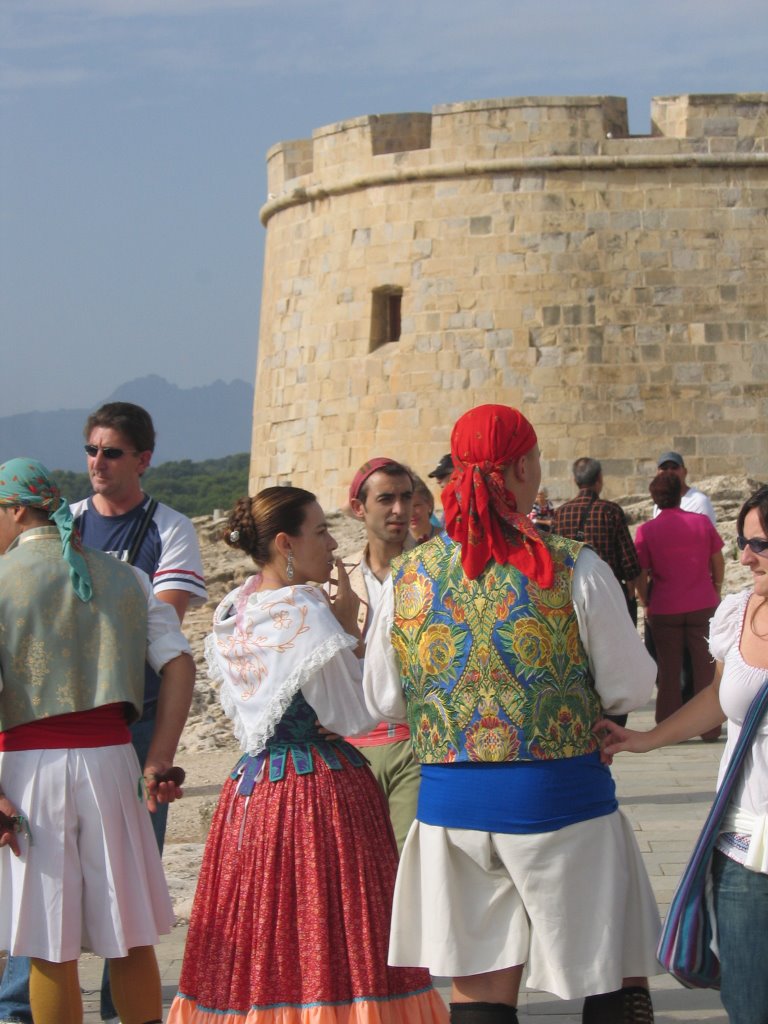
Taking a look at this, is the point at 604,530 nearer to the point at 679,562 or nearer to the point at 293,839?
the point at 679,562

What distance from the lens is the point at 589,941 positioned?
3.39m

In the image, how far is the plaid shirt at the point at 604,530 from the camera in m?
8.42

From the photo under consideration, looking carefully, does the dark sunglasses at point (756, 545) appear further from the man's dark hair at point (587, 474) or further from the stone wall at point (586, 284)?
the stone wall at point (586, 284)

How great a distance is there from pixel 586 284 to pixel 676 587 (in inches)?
360

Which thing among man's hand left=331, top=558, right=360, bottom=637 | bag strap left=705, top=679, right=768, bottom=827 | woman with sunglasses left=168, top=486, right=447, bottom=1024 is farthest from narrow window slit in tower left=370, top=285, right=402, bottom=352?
bag strap left=705, top=679, right=768, bottom=827

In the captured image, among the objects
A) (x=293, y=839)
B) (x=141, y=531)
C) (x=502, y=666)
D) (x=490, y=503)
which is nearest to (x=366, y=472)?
(x=141, y=531)

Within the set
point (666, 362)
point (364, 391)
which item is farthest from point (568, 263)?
point (364, 391)

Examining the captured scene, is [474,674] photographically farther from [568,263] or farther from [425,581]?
[568,263]

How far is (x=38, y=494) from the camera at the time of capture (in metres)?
3.92

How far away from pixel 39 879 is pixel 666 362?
47.7 feet

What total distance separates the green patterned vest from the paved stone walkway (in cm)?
127

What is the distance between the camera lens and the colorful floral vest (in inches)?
134

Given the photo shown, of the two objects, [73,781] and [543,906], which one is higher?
[73,781]

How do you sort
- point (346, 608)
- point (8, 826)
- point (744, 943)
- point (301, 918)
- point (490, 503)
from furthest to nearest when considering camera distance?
point (346, 608)
point (301, 918)
point (8, 826)
point (490, 503)
point (744, 943)
